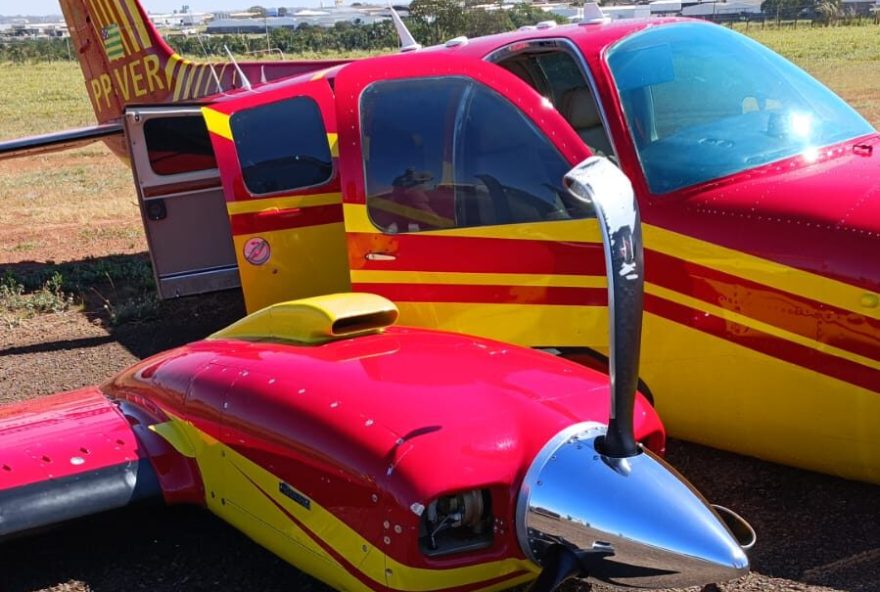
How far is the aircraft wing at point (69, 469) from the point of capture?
3.75 meters

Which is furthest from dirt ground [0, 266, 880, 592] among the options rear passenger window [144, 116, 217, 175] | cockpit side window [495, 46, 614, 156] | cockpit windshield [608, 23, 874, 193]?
rear passenger window [144, 116, 217, 175]

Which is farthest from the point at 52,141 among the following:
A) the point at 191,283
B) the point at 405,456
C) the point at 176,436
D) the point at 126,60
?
the point at 405,456

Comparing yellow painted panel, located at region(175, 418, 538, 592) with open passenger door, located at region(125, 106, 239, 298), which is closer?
yellow painted panel, located at region(175, 418, 538, 592)

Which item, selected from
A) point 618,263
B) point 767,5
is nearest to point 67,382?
point 618,263

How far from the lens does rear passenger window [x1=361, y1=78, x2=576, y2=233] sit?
466 centimetres

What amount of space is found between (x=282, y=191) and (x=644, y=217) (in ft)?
8.23

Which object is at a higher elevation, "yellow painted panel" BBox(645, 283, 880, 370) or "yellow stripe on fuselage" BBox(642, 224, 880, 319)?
"yellow stripe on fuselage" BBox(642, 224, 880, 319)

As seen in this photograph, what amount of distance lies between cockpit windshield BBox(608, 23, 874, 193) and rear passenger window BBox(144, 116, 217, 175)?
11.8ft

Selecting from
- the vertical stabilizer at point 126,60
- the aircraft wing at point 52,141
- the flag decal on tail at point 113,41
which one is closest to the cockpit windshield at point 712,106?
the aircraft wing at point 52,141

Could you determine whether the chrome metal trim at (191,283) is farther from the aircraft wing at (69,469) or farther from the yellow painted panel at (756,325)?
the yellow painted panel at (756,325)

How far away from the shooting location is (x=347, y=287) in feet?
19.5

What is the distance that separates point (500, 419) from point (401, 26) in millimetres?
4983

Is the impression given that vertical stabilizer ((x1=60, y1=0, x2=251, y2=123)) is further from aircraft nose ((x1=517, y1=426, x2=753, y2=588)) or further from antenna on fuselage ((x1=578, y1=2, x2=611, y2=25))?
aircraft nose ((x1=517, y1=426, x2=753, y2=588))

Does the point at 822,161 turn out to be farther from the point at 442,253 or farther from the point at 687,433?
the point at 442,253
